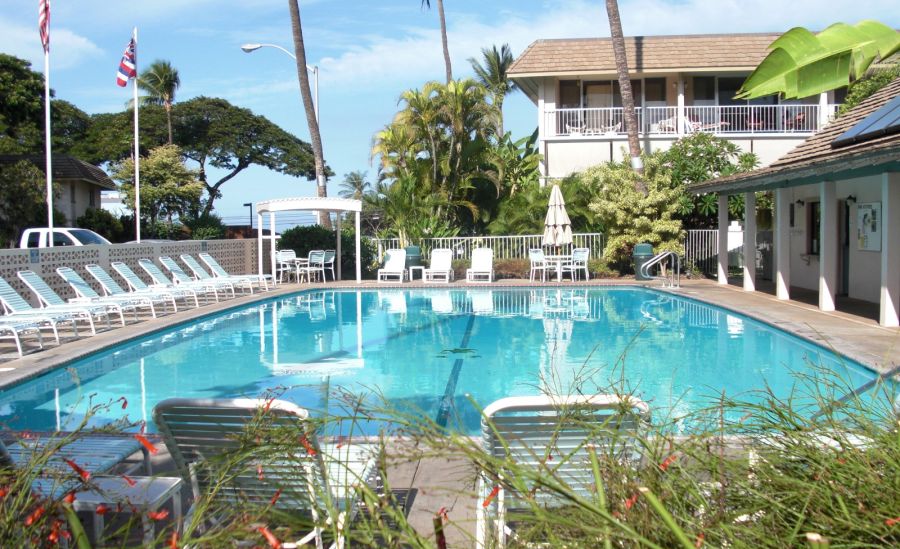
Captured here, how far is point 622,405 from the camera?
197cm

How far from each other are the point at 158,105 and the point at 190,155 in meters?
3.58

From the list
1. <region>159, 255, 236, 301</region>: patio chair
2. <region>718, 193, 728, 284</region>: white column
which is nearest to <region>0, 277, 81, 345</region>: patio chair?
<region>159, 255, 236, 301</region>: patio chair

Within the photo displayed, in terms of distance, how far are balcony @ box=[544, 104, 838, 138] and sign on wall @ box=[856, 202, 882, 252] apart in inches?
445

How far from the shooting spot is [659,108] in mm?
27062

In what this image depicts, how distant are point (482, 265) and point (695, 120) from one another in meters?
10.5

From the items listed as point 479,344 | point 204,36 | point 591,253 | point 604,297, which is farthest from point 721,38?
point 479,344

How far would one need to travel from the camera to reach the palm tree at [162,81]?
1907 inches

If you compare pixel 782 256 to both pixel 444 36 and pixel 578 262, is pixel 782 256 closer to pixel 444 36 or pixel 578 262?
pixel 578 262

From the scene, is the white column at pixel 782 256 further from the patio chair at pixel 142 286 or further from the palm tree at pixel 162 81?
the palm tree at pixel 162 81

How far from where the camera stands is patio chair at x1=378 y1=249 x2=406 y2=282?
75.0ft

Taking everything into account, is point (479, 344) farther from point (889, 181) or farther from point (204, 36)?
point (204, 36)

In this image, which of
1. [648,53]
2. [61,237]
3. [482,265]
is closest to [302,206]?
[482,265]

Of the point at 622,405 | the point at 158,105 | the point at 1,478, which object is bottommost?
the point at 1,478

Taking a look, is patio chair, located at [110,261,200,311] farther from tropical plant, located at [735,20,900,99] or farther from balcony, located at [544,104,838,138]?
balcony, located at [544,104,838,138]
